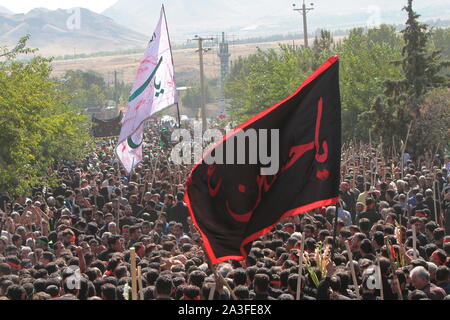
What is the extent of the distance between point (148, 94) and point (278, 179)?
10.1m

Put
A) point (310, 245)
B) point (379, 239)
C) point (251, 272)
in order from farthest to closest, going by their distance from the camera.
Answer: point (310, 245)
point (379, 239)
point (251, 272)

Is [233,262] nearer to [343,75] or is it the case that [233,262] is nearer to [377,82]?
[377,82]

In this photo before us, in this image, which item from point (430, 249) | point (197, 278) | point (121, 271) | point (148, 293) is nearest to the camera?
point (148, 293)

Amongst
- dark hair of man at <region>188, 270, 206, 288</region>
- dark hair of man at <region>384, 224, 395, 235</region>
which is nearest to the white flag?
dark hair of man at <region>384, 224, 395, 235</region>

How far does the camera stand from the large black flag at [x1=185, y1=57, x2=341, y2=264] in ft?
23.1

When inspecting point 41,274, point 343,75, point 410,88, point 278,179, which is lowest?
point 41,274

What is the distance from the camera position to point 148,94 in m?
17.1

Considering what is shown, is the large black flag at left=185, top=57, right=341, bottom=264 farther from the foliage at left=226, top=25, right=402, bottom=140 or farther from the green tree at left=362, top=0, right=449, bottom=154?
the foliage at left=226, top=25, right=402, bottom=140

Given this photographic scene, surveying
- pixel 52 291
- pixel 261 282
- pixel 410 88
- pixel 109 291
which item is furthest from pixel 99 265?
pixel 410 88

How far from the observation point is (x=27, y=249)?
11125 millimetres

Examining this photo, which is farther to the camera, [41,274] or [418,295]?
[41,274]

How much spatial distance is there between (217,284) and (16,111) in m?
12.2
